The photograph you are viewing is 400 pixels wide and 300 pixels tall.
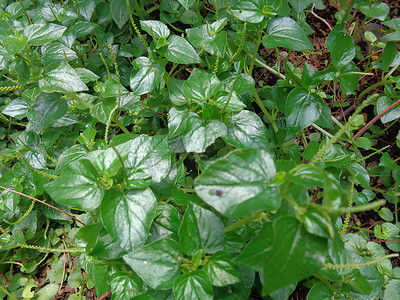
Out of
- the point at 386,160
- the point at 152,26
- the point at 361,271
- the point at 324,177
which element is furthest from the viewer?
the point at 386,160

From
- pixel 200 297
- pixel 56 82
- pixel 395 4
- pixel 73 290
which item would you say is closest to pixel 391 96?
pixel 395 4

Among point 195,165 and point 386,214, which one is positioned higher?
point 195,165

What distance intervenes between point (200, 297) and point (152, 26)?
939 mm

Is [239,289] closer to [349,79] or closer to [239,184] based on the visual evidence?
[239,184]

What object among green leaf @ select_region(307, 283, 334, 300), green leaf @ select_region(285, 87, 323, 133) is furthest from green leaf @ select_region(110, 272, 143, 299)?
green leaf @ select_region(285, 87, 323, 133)

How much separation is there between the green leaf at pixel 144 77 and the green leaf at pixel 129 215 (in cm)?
44

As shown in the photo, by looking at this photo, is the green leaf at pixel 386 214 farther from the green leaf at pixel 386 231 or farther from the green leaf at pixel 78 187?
the green leaf at pixel 78 187

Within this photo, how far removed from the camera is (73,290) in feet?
4.36

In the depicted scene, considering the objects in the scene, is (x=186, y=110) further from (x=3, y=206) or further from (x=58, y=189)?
(x=3, y=206)

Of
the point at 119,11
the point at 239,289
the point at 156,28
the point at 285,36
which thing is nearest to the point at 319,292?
the point at 239,289

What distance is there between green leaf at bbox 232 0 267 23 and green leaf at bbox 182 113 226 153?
41cm

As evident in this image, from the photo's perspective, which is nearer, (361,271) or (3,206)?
(361,271)

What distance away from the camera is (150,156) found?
0.86 meters

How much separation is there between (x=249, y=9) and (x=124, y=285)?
1.01m
